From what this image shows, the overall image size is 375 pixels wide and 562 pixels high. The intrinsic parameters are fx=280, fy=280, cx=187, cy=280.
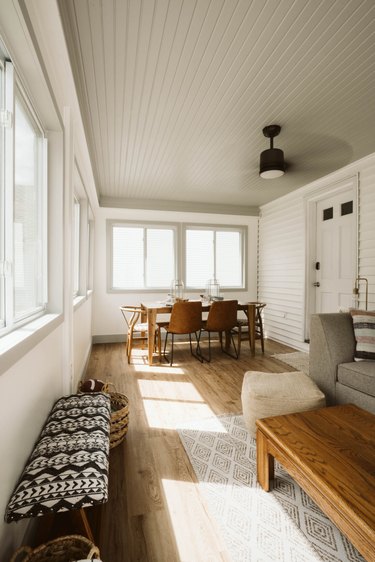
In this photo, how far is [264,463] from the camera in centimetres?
152

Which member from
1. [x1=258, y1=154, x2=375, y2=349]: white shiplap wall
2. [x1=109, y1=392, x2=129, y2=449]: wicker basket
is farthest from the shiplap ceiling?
[x1=109, y1=392, x2=129, y2=449]: wicker basket

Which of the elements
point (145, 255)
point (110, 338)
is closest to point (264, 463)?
point (110, 338)

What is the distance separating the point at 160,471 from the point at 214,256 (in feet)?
14.4

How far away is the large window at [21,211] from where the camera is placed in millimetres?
1168

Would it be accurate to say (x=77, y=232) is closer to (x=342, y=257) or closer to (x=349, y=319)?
(x=349, y=319)

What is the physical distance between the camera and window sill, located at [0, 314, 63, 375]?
3.18 feet

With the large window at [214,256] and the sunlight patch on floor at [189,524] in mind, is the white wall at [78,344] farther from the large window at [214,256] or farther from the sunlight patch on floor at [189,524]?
the large window at [214,256]

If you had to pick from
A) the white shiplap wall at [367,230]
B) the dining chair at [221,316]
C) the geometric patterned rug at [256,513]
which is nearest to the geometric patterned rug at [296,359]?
the dining chair at [221,316]

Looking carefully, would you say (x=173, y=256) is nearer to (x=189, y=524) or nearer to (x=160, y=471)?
(x=160, y=471)

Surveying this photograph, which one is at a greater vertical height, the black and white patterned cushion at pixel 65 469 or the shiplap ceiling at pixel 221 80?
the shiplap ceiling at pixel 221 80

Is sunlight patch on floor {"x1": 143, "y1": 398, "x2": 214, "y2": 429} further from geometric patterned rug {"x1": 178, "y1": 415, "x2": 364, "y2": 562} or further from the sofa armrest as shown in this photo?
the sofa armrest

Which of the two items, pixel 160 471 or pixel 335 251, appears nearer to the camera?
pixel 160 471

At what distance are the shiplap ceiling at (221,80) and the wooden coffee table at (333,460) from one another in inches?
89.3

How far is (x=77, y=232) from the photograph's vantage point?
353cm
